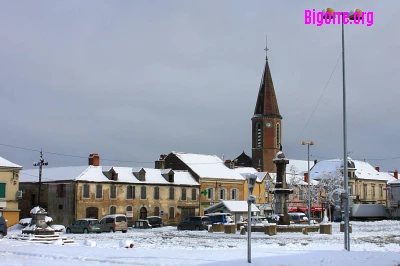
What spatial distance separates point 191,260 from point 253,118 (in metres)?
79.2

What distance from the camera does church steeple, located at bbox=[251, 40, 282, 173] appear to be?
96.5 m

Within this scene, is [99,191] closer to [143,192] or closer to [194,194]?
[143,192]

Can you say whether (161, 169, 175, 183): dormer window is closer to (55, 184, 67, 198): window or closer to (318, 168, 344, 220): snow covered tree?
(55, 184, 67, 198): window

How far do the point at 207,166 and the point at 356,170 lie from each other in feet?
125

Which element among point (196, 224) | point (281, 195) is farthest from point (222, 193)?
point (281, 195)

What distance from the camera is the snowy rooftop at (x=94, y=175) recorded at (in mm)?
60672

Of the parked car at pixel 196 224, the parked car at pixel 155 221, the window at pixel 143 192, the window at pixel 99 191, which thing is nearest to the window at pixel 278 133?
the window at pixel 143 192

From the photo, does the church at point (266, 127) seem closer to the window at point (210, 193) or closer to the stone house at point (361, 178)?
the stone house at point (361, 178)

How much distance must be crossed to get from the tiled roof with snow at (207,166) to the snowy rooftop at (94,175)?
5.94ft

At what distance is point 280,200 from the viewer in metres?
47.1

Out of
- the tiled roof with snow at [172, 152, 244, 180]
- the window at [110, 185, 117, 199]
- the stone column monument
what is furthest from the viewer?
the tiled roof with snow at [172, 152, 244, 180]

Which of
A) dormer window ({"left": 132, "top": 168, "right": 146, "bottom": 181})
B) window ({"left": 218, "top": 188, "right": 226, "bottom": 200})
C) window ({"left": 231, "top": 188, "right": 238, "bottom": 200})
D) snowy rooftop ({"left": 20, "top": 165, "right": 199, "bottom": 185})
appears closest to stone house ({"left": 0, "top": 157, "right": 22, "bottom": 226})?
snowy rooftop ({"left": 20, "top": 165, "right": 199, "bottom": 185})

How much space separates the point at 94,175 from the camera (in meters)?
61.3

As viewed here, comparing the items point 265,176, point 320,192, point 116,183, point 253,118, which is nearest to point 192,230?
point 116,183
